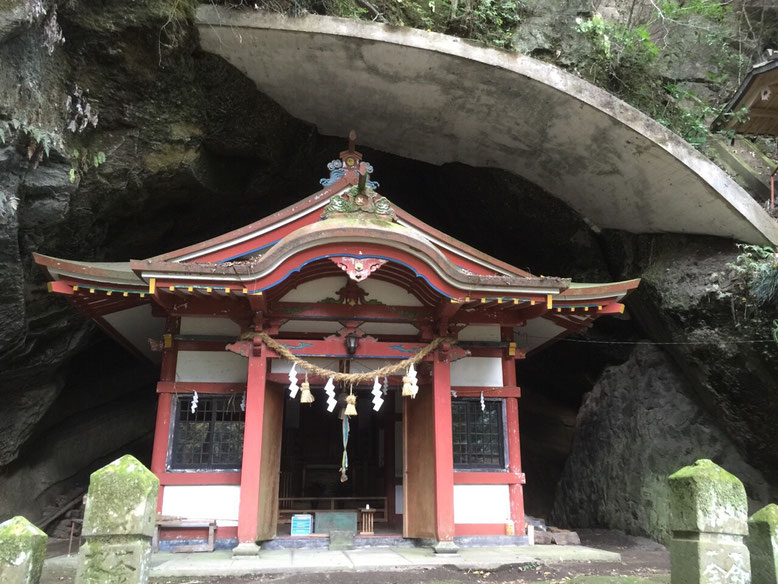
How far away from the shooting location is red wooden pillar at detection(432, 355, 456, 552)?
772 centimetres

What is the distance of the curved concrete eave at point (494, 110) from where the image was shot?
935cm

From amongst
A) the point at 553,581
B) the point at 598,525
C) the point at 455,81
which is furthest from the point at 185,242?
the point at 598,525

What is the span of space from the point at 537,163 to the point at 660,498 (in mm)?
6939

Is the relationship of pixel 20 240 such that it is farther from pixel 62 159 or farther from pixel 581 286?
pixel 581 286

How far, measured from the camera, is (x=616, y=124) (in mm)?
9656

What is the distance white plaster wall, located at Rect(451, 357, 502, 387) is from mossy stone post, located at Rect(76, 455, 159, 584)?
5889mm

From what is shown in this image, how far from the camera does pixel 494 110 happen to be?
10.4 metres

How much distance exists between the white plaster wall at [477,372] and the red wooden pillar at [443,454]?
2.12ft

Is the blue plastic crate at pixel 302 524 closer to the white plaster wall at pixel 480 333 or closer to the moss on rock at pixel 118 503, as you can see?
the white plaster wall at pixel 480 333

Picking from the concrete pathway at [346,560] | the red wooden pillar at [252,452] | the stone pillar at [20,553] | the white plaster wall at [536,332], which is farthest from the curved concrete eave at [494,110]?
the stone pillar at [20,553]

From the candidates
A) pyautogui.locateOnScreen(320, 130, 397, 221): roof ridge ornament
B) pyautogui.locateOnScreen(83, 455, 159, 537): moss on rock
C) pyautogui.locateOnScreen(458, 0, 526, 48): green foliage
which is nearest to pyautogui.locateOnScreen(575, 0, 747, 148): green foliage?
pyautogui.locateOnScreen(458, 0, 526, 48): green foliage

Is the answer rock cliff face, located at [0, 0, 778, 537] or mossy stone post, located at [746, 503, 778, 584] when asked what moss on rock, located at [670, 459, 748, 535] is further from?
rock cliff face, located at [0, 0, 778, 537]

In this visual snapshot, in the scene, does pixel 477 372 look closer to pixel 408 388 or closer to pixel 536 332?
pixel 408 388

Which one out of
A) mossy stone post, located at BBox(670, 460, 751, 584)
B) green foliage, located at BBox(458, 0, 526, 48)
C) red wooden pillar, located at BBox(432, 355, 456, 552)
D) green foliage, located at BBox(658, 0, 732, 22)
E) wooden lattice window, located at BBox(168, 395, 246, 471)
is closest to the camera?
mossy stone post, located at BBox(670, 460, 751, 584)
